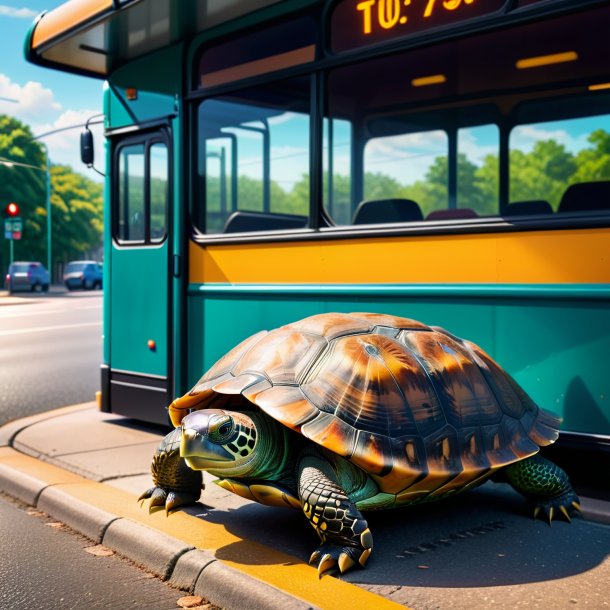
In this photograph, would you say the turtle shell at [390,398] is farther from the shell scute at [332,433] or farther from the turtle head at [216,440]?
the turtle head at [216,440]

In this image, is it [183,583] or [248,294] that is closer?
[183,583]

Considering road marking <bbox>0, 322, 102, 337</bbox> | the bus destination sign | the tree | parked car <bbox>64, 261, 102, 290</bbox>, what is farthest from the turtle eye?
the tree

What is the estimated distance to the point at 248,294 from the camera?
20.4 feet

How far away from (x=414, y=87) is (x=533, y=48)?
99cm

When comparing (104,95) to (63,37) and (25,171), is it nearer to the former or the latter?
(63,37)

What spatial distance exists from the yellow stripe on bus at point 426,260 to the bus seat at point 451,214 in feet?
0.77

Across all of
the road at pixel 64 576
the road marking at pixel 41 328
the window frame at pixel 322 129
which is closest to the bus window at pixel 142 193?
the window frame at pixel 322 129

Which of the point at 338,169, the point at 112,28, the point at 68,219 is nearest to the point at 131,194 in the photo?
the point at 112,28

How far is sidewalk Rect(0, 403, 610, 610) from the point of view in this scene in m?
3.37

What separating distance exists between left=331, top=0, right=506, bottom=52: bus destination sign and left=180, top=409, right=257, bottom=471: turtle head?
2658 millimetres

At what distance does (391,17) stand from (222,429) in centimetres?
287

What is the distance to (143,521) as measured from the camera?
174 inches

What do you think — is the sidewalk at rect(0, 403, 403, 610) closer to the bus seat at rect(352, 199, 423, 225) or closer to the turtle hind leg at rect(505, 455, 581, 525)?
the turtle hind leg at rect(505, 455, 581, 525)

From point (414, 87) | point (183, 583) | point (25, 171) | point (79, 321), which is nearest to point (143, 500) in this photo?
point (183, 583)
